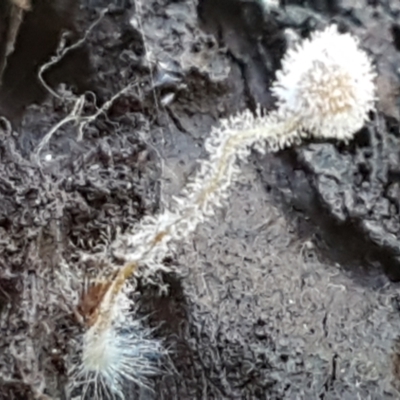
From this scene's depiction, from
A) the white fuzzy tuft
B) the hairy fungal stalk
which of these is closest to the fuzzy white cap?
the hairy fungal stalk

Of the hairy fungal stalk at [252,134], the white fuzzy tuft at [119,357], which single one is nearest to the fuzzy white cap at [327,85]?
the hairy fungal stalk at [252,134]

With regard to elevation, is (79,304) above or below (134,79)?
below

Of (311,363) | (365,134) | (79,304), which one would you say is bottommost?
(79,304)

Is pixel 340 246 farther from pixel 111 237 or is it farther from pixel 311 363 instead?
pixel 111 237

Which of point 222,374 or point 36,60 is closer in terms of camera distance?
point 222,374

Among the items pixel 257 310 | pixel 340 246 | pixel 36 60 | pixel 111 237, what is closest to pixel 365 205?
pixel 340 246

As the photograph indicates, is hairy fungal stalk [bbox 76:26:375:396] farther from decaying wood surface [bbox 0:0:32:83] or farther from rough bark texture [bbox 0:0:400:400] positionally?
decaying wood surface [bbox 0:0:32:83]

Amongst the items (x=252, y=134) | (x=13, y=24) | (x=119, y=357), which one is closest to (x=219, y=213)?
(x=252, y=134)

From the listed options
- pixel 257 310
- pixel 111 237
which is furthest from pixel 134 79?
pixel 257 310
